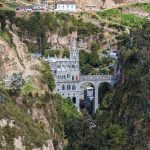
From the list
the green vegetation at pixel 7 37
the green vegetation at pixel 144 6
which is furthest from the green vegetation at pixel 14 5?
the green vegetation at pixel 7 37

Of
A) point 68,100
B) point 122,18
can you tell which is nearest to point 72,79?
point 68,100

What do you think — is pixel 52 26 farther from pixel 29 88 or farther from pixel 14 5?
pixel 29 88

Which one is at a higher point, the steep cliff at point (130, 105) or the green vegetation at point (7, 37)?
the green vegetation at point (7, 37)

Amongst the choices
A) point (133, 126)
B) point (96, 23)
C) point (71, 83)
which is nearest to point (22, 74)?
point (71, 83)

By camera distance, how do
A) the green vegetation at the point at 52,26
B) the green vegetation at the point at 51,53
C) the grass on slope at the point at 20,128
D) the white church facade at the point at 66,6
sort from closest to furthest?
the grass on slope at the point at 20,128 → the green vegetation at the point at 51,53 → the green vegetation at the point at 52,26 → the white church facade at the point at 66,6

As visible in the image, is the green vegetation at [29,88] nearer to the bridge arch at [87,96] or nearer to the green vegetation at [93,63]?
the bridge arch at [87,96]

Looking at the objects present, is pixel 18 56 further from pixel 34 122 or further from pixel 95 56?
pixel 95 56

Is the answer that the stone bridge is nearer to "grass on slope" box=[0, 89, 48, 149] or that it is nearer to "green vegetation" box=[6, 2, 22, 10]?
"grass on slope" box=[0, 89, 48, 149]

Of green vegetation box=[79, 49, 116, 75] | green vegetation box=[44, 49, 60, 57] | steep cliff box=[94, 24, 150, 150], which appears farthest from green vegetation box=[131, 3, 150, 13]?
steep cliff box=[94, 24, 150, 150]
